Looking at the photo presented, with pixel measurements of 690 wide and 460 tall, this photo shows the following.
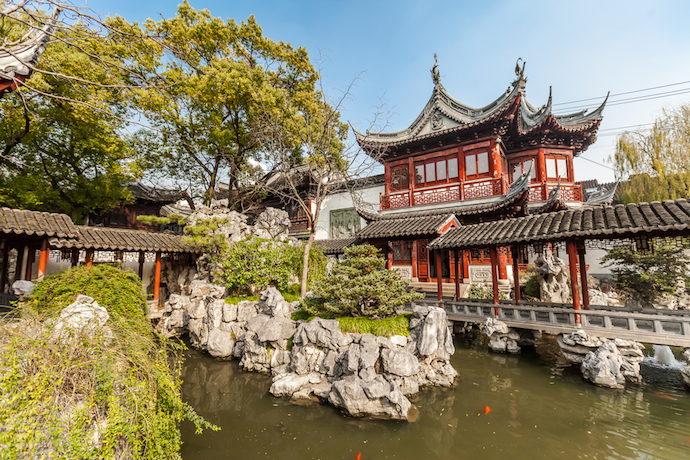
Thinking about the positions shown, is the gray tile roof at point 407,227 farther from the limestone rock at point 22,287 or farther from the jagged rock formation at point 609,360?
the limestone rock at point 22,287

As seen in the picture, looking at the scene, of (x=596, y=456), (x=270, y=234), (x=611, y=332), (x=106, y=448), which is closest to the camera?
(x=106, y=448)

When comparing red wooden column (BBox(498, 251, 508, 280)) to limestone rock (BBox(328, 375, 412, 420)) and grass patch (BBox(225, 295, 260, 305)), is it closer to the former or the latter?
limestone rock (BBox(328, 375, 412, 420))

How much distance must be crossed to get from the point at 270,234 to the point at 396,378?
373 inches

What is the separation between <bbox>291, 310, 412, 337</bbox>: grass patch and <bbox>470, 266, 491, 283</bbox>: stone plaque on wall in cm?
603

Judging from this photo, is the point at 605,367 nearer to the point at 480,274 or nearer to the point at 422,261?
the point at 480,274

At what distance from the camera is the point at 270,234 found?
1388cm

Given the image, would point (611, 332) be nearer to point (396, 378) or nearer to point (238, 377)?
point (396, 378)

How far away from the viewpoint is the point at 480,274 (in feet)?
40.0

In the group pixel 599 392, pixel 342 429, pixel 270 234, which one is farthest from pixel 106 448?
pixel 270 234

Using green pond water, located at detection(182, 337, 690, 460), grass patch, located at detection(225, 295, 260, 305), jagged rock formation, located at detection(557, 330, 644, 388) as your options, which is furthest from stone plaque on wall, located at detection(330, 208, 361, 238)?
jagged rock formation, located at detection(557, 330, 644, 388)

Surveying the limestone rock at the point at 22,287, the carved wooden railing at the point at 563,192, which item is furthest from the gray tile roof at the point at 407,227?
the limestone rock at the point at 22,287

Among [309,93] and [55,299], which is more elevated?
[309,93]

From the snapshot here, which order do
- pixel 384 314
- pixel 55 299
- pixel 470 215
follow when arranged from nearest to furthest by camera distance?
pixel 55 299
pixel 384 314
pixel 470 215

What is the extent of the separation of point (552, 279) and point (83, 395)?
1348 centimetres
